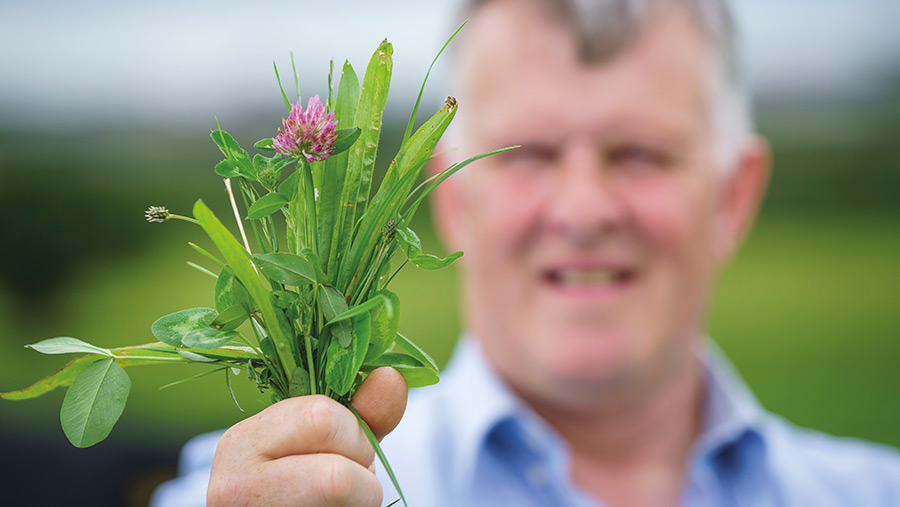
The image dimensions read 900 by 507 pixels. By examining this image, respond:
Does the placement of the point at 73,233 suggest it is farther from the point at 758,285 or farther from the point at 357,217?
the point at 758,285

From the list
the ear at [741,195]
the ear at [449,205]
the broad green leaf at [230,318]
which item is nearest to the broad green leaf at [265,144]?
the broad green leaf at [230,318]

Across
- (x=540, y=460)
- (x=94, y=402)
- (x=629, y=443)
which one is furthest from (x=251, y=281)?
(x=629, y=443)

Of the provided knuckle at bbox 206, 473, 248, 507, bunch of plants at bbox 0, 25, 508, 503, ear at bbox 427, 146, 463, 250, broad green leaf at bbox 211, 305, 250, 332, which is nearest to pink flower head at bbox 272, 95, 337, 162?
bunch of plants at bbox 0, 25, 508, 503

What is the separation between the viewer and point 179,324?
0.41m

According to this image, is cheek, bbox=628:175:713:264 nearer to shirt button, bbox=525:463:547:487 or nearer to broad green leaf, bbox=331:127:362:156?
shirt button, bbox=525:463:547:487

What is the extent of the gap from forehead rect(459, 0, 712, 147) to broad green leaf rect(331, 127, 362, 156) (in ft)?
2.26

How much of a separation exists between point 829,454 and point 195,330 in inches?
53.5

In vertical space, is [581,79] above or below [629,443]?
above

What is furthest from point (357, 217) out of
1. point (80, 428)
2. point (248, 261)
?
point (80, 428)

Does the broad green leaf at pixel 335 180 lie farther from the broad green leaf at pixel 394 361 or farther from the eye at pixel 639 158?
the eye at pixel 639 158

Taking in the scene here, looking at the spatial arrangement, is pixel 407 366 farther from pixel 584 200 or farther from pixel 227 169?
pixel 584 200

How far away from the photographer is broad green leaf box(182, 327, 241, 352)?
39 centimetres

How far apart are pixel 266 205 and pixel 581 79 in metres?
0.75

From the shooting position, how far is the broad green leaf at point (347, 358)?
1.32ft
